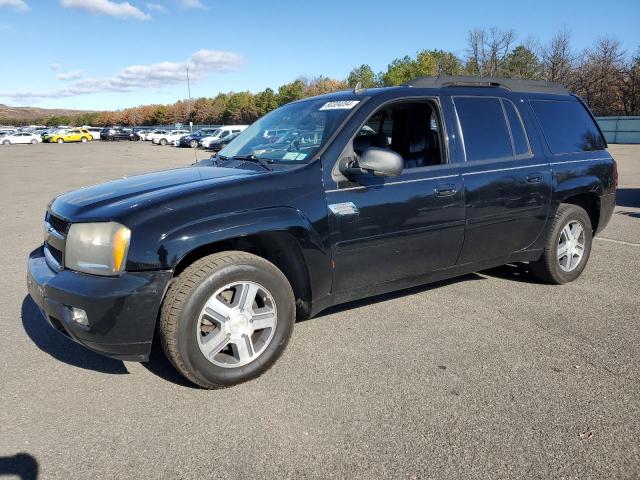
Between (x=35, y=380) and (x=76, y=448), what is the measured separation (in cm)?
93

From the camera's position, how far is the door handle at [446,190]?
12.7 ft

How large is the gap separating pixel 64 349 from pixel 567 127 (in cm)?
487

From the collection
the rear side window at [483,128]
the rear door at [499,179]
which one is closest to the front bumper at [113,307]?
the rear door at [499,179]

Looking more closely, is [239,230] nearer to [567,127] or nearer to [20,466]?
[20,466]

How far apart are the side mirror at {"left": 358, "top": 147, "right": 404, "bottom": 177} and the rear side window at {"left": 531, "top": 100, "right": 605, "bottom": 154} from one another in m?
2.14

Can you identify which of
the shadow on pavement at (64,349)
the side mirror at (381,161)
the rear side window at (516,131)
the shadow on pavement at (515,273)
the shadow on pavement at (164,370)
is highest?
the rear side window at (516,131)

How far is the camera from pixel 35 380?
327cm

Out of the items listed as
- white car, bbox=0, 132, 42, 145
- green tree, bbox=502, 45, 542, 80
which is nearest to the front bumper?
white car, bbox=0, 132, 42, 145

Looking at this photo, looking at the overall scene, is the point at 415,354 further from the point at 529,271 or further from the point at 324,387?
the point at 529,271

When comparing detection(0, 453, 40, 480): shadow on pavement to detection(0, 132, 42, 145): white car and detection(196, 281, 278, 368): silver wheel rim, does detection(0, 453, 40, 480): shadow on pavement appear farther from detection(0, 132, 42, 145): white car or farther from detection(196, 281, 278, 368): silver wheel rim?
detection(0, 132, 42, 145): white car

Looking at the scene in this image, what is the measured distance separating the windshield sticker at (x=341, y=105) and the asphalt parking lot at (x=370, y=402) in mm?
1710

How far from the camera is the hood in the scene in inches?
117

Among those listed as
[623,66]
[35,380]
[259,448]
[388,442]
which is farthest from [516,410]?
[623,66]

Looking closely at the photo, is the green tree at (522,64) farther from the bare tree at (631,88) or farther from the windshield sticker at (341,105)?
the windshield sticker at (341,105)
